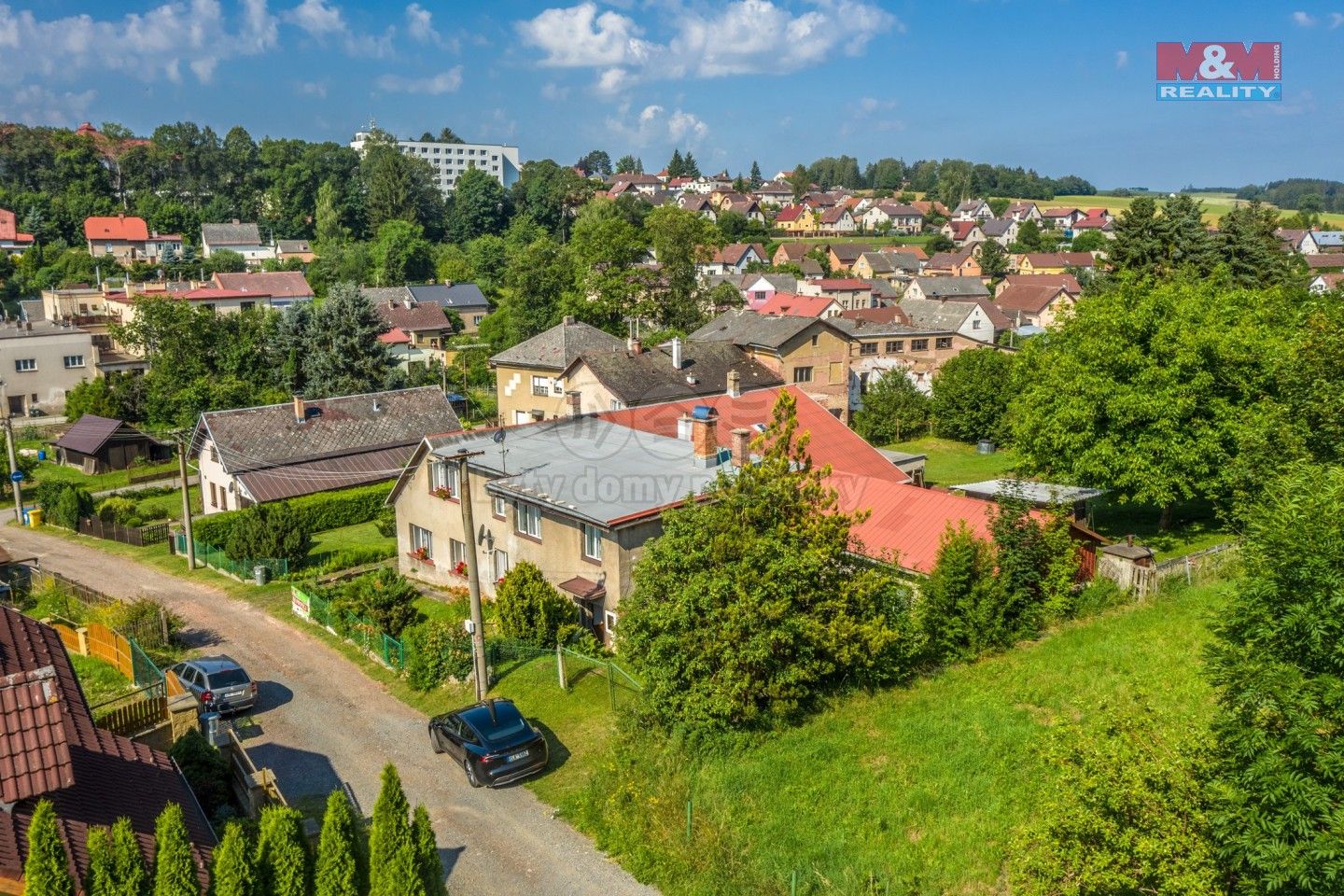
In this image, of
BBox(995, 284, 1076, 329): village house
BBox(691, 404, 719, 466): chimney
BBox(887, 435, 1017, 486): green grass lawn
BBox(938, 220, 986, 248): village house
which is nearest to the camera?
BBox(691, 404, 719, 466): chimney

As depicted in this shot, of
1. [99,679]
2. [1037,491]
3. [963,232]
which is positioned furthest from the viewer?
[963,232]

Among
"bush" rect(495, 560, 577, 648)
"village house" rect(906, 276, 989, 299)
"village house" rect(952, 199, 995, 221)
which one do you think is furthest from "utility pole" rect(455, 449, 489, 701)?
"village house" rect(952, 199, 995, 221)

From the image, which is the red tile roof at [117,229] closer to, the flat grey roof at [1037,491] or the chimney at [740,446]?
the chimney at [740,446]

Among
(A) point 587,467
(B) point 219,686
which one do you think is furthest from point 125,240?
(B) point 219,686

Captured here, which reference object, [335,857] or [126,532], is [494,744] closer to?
[335,857]

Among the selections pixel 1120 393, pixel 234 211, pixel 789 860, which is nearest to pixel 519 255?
pixel 1120 393

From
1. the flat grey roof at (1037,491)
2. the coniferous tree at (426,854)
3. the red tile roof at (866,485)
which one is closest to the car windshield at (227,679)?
the coniferous tree at (426,854)

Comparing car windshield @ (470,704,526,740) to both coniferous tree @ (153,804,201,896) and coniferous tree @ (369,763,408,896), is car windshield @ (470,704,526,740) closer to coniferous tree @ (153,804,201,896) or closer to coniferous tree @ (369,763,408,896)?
coniferous tree @ (369,763,408,896)

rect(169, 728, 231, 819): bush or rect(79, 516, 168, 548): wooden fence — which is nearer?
rect(169, 728, 231, 819): bush
